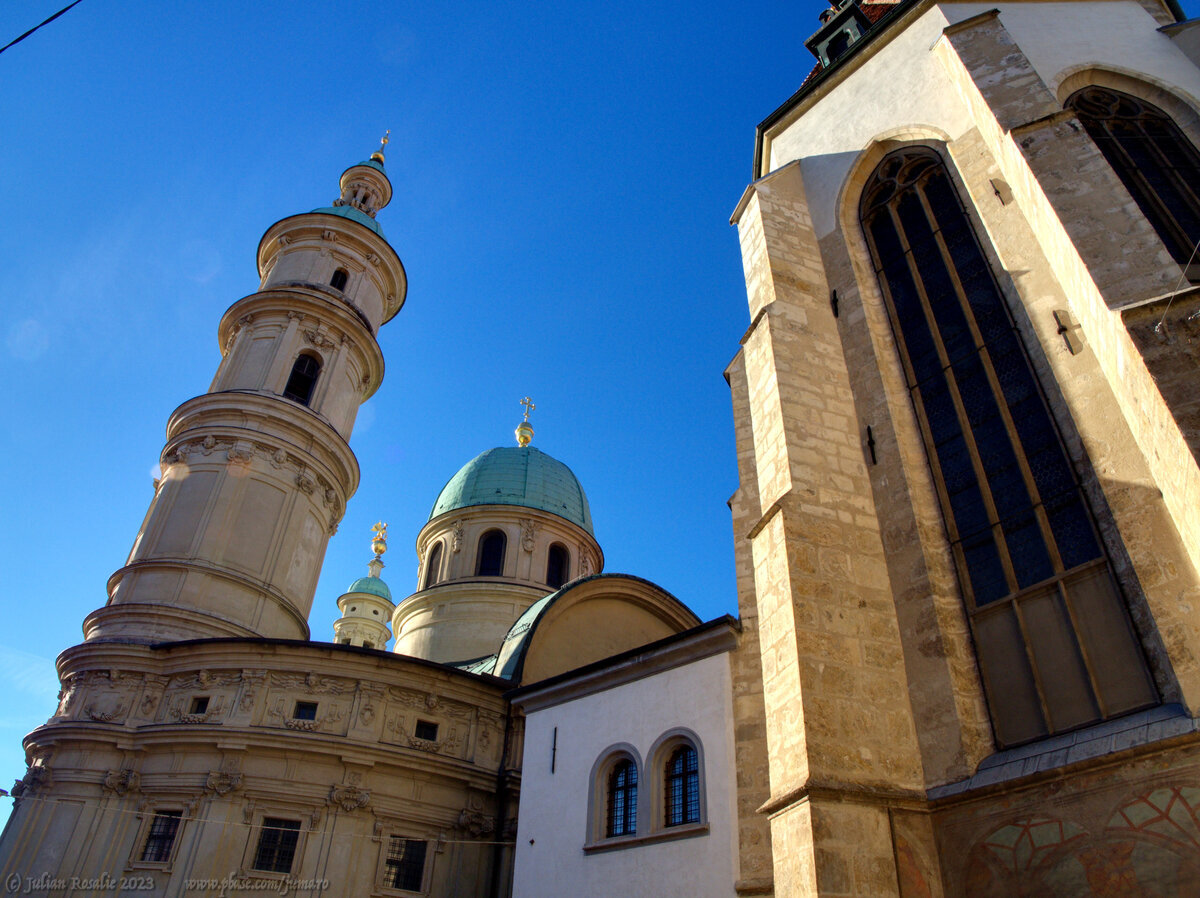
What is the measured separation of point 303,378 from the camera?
24609 millimetres

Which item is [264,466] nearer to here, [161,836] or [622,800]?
[161,836]

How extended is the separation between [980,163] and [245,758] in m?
16.0

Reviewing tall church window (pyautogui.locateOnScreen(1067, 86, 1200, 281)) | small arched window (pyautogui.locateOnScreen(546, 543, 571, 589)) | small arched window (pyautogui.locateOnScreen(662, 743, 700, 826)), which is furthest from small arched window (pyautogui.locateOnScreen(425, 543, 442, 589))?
tall church window (pyautogui.locateOnScreen(1067, 86, 1200, 281))

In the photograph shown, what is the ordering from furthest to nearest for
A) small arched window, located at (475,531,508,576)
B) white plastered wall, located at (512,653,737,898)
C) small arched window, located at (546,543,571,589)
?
small arched window, located at (546,543,571,589) < small arched window, located at (475,531,508,576) < white plastered wall, located at (512,653,737,898)

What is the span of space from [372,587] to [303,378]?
1908 centimetres

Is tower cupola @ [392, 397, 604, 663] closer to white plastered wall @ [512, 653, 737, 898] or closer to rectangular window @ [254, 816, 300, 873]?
rectangular window @ [254, 816, 300, 873]

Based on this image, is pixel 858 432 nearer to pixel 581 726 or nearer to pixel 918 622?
pixel 918 622

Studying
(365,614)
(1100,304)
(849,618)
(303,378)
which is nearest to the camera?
(1100,304)

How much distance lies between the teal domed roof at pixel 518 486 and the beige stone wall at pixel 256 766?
12621 mm

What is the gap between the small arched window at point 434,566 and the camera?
95.0ft

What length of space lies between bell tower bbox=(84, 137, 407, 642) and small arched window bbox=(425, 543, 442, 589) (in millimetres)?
5282

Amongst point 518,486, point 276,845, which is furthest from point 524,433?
point 276,845

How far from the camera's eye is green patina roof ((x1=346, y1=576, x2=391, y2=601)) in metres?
40.9

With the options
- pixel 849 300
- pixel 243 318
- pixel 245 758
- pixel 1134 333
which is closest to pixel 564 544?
pixel 243 318
